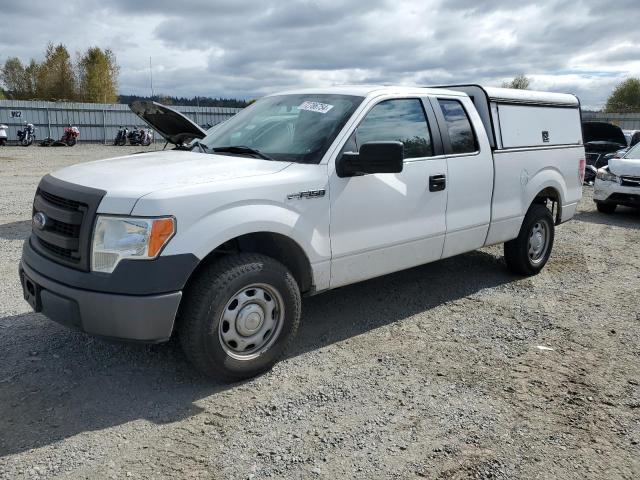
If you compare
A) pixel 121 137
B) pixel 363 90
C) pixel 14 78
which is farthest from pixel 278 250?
pixel 14 78

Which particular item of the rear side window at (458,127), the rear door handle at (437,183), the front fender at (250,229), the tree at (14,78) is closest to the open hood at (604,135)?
the rear side window at (458,127)

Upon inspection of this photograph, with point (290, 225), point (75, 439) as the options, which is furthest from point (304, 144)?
point (75, 439)

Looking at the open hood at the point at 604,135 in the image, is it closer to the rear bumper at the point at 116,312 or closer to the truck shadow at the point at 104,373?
the truck shadow at the point at 104,373

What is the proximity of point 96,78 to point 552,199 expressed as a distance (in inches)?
2228

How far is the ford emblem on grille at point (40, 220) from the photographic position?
11.9ft

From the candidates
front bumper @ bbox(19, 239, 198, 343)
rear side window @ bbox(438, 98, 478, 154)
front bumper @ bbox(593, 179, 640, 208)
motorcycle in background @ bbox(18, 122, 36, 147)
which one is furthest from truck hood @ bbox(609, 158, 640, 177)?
motorcycle in background @ bbox(18, 122, 36, 147)

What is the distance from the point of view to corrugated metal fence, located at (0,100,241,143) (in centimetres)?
3017

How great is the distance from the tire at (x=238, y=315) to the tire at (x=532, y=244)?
319cm

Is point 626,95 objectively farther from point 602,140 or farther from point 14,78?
point 14,78

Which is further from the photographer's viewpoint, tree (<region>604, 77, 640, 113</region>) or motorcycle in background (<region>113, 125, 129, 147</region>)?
tree (<region>604, 77, 640, 113</region>)

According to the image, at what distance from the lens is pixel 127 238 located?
10.5 feet

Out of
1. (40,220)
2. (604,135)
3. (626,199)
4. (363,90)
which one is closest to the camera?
(40,220)

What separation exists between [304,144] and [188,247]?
1.29 m

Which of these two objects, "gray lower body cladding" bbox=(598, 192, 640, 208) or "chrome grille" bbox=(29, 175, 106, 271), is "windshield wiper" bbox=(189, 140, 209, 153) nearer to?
"chrome grille" bbox=(29, 175, 106, 271)
